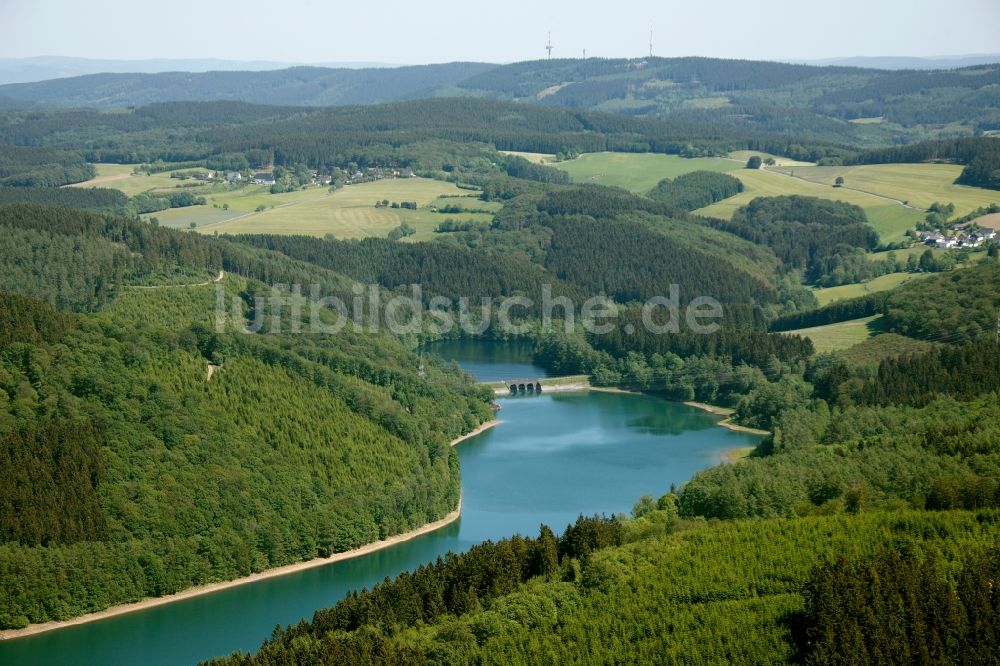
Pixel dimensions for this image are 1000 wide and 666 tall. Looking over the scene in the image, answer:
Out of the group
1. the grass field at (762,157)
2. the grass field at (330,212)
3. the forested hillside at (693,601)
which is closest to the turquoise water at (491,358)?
the grass field at (330,212)

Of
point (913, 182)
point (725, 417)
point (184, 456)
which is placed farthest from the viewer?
point (913, 182)

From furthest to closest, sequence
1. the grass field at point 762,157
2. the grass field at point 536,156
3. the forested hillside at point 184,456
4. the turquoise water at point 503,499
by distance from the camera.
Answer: the grass field at point 536,156 → the grass field at point 762,157 → the forested hillside at point 184,456 → the turquoise water at point 503,499

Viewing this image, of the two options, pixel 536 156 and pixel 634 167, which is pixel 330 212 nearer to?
pixel 634 167

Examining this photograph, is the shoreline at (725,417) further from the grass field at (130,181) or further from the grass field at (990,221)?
the grass field at (130,181)

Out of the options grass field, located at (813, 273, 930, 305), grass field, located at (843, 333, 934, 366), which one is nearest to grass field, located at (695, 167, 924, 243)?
grass field, located at (813, 273, 930, 305)

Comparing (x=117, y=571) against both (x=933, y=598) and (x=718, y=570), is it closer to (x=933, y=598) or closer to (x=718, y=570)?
(x=718, y=570)

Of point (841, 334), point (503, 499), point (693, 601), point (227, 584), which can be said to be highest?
point (693, 601)

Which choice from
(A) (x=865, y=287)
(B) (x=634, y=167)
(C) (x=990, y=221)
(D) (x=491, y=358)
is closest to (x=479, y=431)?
(D) (x=491, y=358)
